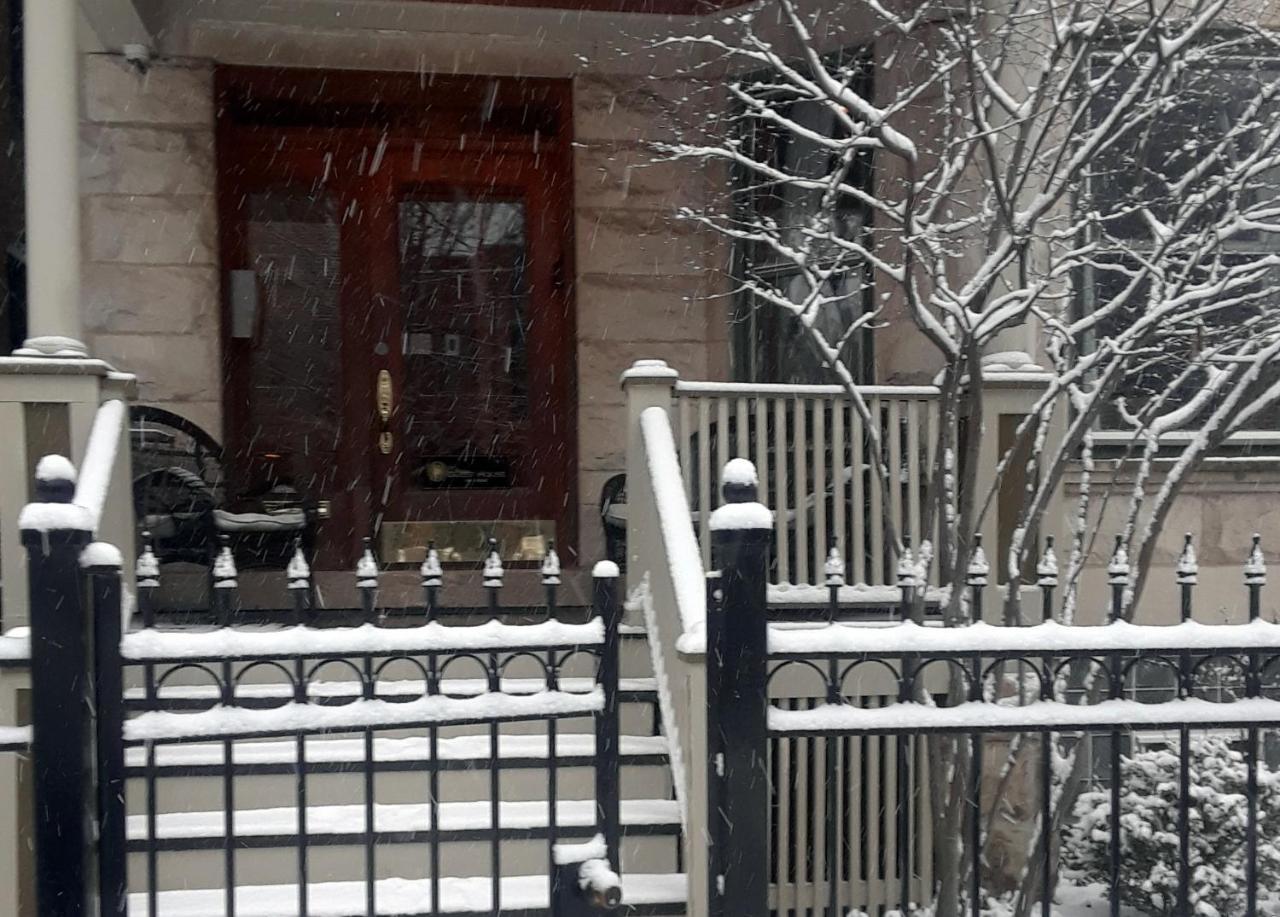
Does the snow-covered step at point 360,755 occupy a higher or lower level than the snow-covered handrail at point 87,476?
lower

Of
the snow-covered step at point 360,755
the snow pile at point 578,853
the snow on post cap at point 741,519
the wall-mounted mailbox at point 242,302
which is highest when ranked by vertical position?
the wall-mounted mailbox at point 242,302

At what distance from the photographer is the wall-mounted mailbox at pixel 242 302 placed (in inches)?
280

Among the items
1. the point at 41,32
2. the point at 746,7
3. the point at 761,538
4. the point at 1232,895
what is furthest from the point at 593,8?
the point at 1232,895

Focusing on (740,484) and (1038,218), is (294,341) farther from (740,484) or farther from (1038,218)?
(740,484)

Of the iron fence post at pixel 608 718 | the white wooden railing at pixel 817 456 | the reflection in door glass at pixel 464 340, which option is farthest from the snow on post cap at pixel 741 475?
the reflection in door glass at pixel 464 340

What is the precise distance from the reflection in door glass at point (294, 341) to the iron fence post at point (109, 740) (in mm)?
4442

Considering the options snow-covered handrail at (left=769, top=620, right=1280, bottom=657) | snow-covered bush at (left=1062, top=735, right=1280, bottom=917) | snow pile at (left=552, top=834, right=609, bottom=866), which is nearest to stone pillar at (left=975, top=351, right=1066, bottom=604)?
snow-covered bush at (left=1062, top=735, right=1280, bottom=917)

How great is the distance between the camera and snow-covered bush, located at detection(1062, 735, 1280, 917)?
483 cm

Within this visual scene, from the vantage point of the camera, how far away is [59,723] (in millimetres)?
2779

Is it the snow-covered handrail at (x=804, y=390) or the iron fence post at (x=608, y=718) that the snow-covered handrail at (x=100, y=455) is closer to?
the iron fence post at (x=608, y=718)

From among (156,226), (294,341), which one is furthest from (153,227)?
(294,341)

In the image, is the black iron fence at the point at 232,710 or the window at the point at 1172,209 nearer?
the black iron fence at the point at 232,710

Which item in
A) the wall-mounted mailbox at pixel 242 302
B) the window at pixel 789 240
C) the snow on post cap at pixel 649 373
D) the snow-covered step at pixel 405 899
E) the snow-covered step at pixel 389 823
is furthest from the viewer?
the wall-mounted mailbox at pixel 242 302

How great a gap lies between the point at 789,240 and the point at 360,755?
4296mm
